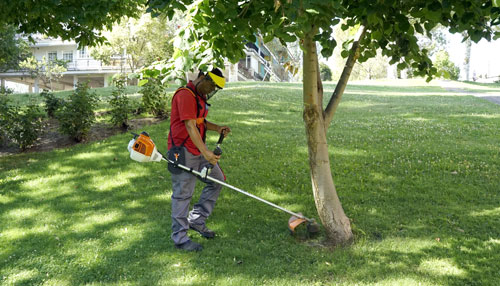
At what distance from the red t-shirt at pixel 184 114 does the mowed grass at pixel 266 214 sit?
48.7 inches

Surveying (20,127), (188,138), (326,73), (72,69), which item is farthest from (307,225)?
(326,73)

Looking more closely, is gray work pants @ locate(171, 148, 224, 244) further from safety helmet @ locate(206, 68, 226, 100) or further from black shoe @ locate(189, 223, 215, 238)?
safety helmet @ locate(206, 68, 226, 100)

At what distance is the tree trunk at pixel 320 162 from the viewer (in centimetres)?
466

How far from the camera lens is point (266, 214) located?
5.66 m

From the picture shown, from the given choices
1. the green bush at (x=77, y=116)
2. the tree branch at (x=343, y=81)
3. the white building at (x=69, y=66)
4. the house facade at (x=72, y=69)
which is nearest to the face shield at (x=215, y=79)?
the tree branch at (x=343, y=81)

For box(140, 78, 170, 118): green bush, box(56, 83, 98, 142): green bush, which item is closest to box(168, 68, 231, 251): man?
box(56, 83, 98, 142): green bush

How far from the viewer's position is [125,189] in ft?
22.0

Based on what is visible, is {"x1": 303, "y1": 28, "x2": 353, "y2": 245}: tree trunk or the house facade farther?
the house facade

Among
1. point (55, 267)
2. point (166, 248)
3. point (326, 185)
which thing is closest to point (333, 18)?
point (326, 185)

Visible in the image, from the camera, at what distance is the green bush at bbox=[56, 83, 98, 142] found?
902 centimetres

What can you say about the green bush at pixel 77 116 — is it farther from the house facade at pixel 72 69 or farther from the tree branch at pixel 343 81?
the house facade at pixel 72 69

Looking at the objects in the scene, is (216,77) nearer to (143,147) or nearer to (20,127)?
(143,147)

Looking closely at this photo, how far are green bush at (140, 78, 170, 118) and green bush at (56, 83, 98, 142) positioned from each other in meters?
1.61

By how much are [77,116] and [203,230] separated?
5.48 meters
